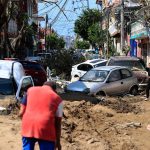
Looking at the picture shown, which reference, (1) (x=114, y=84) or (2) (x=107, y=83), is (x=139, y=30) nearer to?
(1) (x=114, y=84)

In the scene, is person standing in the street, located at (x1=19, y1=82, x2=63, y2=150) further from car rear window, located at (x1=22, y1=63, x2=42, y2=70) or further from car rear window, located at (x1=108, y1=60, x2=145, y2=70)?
car rear window, located at (x1=108, y1=60, x2=145, y2=70)

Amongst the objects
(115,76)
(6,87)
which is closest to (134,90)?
(115,76)

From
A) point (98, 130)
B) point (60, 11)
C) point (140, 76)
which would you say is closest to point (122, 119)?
point (98, 130)

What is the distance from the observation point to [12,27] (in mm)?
60719

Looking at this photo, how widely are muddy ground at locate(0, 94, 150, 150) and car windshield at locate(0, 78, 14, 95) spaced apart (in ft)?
1.36

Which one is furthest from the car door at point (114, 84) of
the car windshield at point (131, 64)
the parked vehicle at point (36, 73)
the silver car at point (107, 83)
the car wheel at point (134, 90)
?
the parked vehicle at point (36, 73)

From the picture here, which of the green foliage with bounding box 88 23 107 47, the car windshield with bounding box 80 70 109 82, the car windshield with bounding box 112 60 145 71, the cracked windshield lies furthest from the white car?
the green foliage with bounding box 88 23 107 47

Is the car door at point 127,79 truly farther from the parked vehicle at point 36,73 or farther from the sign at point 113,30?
the sign at point 113,30

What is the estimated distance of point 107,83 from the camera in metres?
22.1

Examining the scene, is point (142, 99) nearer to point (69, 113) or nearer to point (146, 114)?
point (146, 114)

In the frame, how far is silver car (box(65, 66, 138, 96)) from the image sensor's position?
21.7 m

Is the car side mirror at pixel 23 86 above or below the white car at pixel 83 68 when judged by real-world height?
above

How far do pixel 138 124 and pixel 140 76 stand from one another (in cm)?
1147

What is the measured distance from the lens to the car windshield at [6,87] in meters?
14.5
